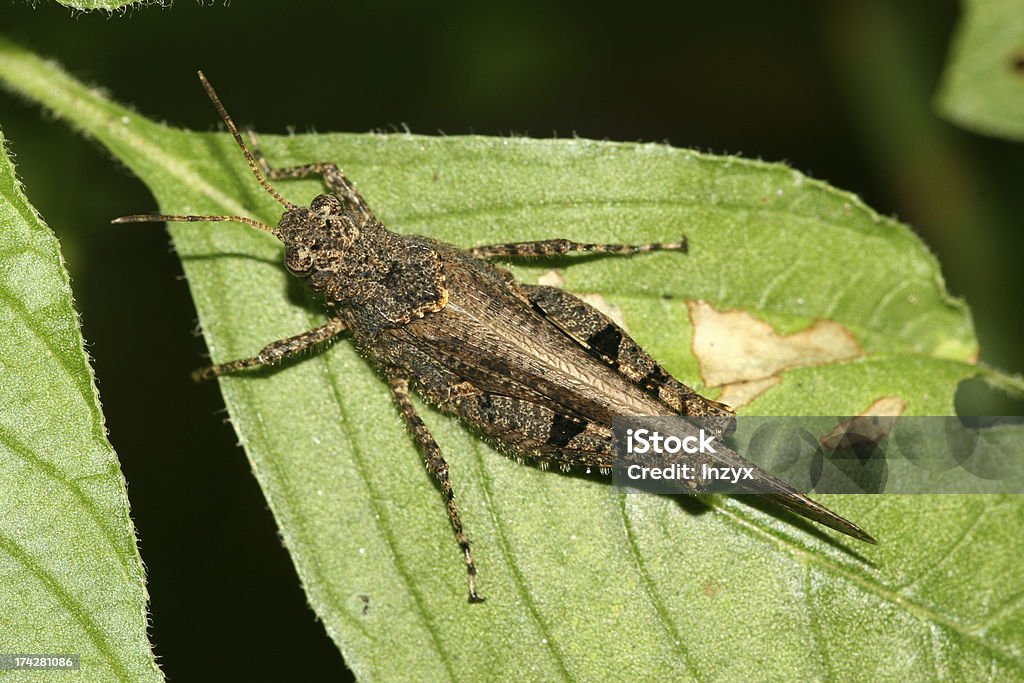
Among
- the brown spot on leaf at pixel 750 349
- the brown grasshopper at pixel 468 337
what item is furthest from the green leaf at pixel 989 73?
the brown grasshopper at pixel 468 337

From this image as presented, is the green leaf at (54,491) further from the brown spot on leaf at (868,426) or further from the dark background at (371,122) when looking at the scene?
the brown spot on leaf at (868,426)

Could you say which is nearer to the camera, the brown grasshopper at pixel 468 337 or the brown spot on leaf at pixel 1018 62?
the brown grasshopper at pixel 468 337

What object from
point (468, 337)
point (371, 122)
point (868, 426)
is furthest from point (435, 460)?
point (371, 122)

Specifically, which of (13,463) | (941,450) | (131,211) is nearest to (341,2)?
(131,211)

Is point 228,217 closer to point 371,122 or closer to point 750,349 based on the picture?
point 371,122

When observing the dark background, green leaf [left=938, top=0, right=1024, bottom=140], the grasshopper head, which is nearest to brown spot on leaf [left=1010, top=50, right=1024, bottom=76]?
green leaf [left=938, top=0, right=1024, bottom=140]

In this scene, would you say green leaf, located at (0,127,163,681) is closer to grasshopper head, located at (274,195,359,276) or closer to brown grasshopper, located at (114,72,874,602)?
brown grasshopper, located at (114,72,874,602)

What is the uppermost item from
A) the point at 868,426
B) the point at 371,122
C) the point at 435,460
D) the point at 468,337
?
the point at 371,122
